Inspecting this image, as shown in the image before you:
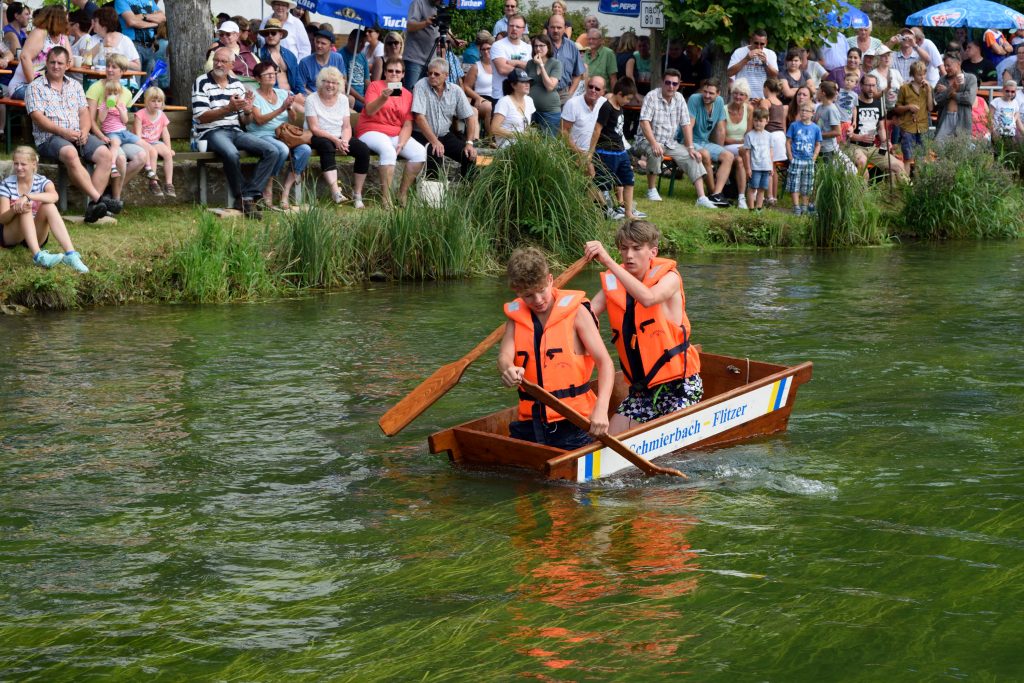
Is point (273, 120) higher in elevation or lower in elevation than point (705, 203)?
higher

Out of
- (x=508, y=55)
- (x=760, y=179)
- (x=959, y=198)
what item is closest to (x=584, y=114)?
(x=508, y=55)

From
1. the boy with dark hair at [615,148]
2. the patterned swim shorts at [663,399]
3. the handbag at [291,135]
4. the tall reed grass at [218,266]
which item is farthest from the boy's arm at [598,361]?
the boy with dark hair at [615,148]

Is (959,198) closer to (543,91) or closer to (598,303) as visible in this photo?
(543,91)

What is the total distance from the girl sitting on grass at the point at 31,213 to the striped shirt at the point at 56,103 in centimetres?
102

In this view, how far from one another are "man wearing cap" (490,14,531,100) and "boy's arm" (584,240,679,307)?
9498 mm

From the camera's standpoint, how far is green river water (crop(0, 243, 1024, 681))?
5488mm

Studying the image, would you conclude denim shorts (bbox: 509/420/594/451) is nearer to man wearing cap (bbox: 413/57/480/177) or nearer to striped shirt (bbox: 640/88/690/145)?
man wearing cap (bbox: 413/57/480/177)

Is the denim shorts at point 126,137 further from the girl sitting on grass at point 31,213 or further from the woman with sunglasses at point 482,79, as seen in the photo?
the woman with sunglasses at point 482,79

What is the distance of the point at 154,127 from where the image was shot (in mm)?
14273

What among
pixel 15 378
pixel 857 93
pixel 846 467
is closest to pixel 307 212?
pixel 15 378

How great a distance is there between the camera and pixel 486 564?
644 centimetres

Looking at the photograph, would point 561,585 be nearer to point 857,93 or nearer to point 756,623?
point 756,623

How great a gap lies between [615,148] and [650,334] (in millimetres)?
8538

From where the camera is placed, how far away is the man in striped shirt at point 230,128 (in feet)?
46.9
